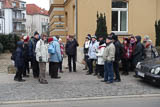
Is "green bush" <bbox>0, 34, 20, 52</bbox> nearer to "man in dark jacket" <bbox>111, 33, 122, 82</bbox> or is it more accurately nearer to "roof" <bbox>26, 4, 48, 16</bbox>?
"man in dark jacket" <bbox>111, 33, 122, 82</bbox>

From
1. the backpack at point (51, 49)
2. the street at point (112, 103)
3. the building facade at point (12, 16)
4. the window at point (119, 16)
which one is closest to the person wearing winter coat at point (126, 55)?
the backpack at point (51, 49)

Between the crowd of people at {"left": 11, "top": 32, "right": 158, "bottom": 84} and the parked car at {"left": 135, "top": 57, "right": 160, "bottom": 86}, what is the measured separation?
94 cm

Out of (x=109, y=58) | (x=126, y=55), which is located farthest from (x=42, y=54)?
(x=126, y=55)

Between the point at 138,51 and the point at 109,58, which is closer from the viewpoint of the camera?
the point at 109,58

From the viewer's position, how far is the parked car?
28.3 feet

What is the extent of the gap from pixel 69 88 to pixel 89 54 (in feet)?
10.0

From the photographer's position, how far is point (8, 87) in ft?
28.8

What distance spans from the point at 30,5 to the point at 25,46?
101 m

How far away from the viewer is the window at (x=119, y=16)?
16016 mm

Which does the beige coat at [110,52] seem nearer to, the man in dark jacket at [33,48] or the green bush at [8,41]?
the man in dark jacket at [33,48]

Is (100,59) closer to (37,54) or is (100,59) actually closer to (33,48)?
(37,54)

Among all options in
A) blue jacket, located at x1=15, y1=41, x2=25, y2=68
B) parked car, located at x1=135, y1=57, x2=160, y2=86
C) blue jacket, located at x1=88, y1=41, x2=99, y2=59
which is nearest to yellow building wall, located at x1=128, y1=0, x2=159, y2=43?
blue jacket, located at x1=88, y1=41, x2=99, y2=59

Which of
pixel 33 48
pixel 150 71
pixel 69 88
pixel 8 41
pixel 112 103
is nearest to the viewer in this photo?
pixel 112 103

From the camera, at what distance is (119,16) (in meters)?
16.0
